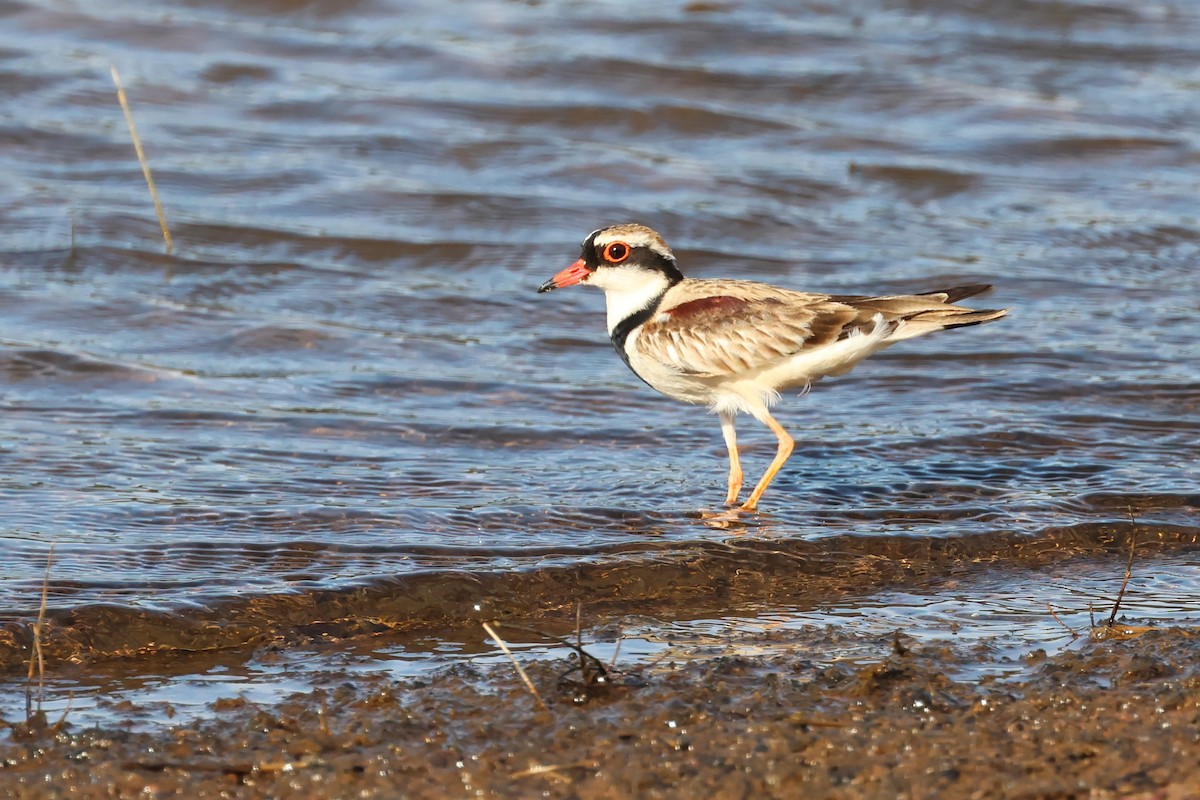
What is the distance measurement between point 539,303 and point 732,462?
3193 mm

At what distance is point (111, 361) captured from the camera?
850cm

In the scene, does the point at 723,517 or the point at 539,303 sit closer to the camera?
the point at 723,517

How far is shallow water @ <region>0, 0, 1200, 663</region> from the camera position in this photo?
6230mm

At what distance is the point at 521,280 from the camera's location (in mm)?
10477

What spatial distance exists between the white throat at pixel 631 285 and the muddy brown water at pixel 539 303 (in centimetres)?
73

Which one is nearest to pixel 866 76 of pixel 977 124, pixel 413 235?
pixel 977 124

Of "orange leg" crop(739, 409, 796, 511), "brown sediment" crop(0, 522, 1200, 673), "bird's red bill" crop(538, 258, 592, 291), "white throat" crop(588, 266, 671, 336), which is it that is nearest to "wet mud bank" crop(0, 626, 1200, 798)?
"brown sediment" crop(0, 522, 1200, 673)

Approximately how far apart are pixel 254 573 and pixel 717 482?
235cm

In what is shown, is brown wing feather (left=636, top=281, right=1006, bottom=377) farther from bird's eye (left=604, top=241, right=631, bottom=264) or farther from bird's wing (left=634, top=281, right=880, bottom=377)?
bird's eye (left=604, top=241, right=631, bottom=264)

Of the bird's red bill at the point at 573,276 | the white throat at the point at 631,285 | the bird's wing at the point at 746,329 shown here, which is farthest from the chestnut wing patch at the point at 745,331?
the bird's red bill at the point at 573,276

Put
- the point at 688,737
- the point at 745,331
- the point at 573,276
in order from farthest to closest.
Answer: the point at 573,276
the point at 745,331
the point at 688,737

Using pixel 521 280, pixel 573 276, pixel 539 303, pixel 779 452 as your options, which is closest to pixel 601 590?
pixel 779 452

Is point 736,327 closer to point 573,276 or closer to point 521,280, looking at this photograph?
point 573,276

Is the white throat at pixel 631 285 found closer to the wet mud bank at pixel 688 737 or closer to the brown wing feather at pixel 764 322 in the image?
the brown wing feather at pixel 764 322
